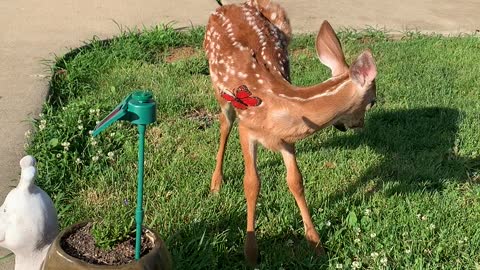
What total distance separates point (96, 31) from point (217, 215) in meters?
4.33

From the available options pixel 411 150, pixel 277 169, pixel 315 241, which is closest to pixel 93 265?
pixel 315 241

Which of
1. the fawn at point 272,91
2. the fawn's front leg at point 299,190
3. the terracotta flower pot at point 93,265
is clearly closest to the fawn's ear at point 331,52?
the fawn at point 272,91

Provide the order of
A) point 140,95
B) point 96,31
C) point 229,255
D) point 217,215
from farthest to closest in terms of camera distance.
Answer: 1. point 96,31
2. point 217,215
3. point 229,255
4. point 140,95

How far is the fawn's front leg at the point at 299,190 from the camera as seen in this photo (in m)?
3.71

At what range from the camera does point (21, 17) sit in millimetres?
8094

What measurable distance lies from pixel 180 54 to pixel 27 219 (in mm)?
4673

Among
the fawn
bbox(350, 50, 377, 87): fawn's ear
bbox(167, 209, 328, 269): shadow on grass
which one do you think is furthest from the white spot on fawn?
bbox(167, 209, 328, 269): shadow on grass

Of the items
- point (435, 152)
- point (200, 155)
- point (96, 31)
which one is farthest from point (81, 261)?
point (96, 31)

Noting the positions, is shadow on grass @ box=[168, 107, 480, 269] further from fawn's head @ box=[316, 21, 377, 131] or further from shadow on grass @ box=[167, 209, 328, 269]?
fawn's head @ box=[316, 21, 377, 131]

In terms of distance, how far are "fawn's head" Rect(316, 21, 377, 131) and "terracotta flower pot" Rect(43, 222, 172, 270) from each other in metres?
1.12

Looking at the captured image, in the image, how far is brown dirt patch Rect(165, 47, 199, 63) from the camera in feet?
23.7

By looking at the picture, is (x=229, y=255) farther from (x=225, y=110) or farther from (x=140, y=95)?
(x=140, y=95)

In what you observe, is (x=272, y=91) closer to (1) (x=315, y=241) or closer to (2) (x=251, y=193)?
(2) (x=251, y=193)

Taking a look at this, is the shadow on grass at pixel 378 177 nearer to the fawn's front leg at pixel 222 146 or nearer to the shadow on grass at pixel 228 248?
the shadow on grass at pixel 228 248
